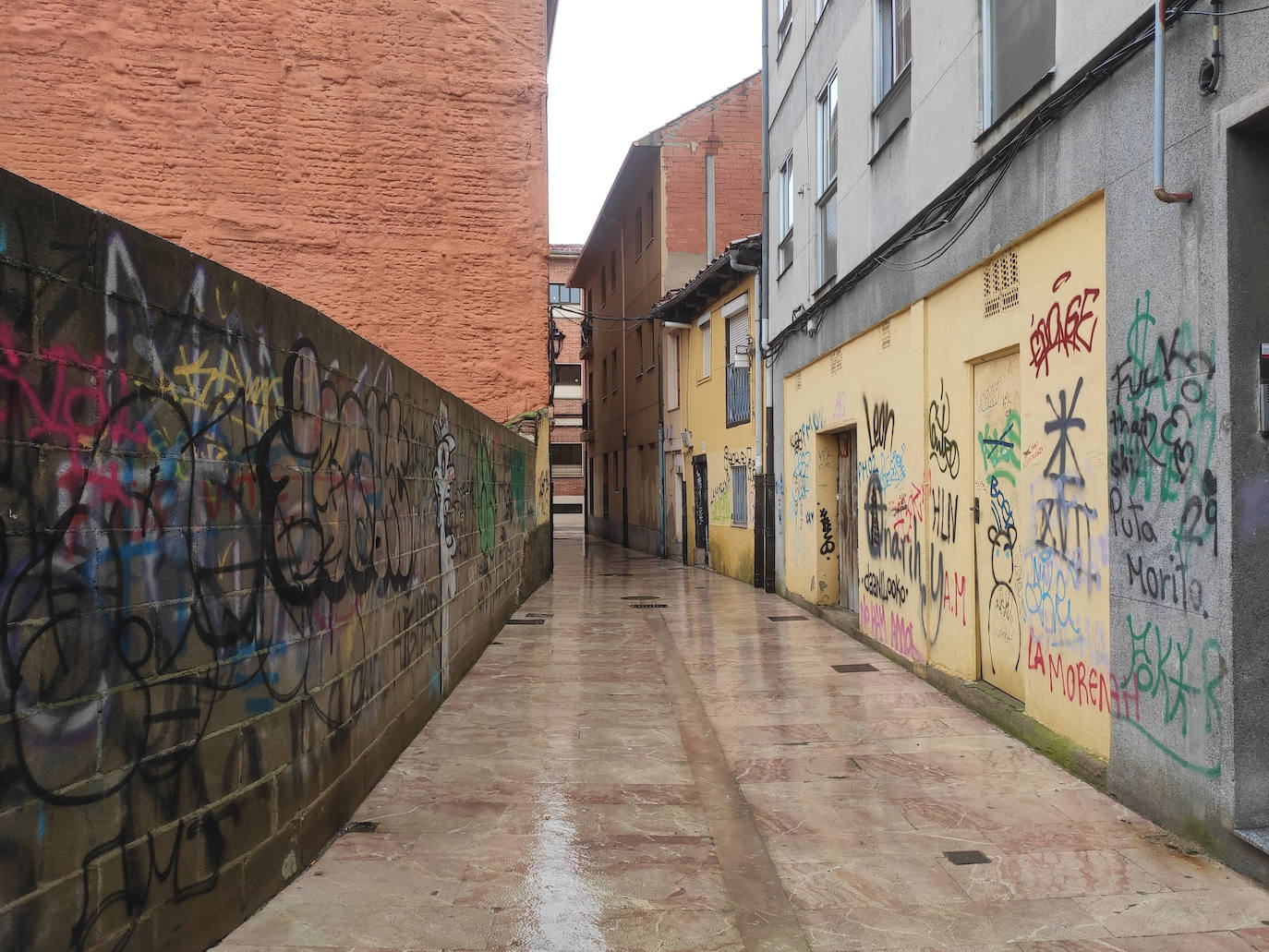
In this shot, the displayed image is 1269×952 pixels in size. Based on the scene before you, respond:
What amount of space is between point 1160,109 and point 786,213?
→ 9.65 metres

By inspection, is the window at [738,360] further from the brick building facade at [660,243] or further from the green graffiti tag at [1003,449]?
the green graffiti tag at [1003,449]

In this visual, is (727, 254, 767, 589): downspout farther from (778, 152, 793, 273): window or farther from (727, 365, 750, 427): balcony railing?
(778, 152, 793, 273): window

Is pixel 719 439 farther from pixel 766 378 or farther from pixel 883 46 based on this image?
pixel 883 46

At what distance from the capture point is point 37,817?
247 cm

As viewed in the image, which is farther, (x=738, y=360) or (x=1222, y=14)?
(x=738, y=360)

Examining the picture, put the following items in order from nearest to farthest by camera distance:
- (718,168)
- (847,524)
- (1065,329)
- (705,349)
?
(1065,329) → (847,524) → (705,349) → (718,168)

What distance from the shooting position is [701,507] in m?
19.7

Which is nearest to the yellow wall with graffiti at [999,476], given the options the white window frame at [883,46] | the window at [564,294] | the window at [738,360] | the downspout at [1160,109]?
the downspout at [1160,109]

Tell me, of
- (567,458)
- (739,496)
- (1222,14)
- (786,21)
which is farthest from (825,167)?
(567,458)

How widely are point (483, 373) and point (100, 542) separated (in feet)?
36.5

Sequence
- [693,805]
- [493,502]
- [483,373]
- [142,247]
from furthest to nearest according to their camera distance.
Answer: [483,373] < [493,502] < [693,805] < [142,247]

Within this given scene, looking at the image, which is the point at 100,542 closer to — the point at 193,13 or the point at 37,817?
the point at 37,817

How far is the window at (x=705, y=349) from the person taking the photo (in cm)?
1866

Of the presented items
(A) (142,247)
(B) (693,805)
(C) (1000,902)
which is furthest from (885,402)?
(A) (142,247)
